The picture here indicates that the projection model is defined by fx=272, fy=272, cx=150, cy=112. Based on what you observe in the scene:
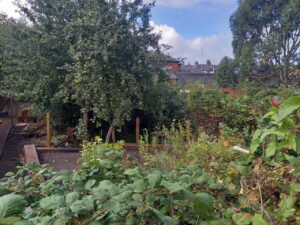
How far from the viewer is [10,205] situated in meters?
0.86

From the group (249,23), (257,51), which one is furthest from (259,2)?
(257,51)

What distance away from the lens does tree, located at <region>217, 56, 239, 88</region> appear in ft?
43.9

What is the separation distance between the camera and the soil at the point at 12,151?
583 cm

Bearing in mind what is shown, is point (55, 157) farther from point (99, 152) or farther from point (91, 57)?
point (99, 152)

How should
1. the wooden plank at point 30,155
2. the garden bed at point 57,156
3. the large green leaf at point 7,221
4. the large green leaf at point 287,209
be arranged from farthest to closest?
1. the wooden plank at point 30,155
2. the garden bed at point 57,156
3. the large green leaf at point 287,209
4. the large green leaf at point 7,221

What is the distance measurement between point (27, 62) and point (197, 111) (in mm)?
4883

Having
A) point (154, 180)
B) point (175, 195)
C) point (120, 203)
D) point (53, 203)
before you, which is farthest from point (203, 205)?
point (53, 203)

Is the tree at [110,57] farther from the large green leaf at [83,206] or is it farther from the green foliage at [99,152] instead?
the large green leaf at [83,206]

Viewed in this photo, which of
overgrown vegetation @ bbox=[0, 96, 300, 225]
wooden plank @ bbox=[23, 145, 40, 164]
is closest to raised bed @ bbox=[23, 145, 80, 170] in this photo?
wooden plank @ bbox=[23, 145, 40, 164]

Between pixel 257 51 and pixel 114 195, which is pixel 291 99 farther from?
pixel 257 51

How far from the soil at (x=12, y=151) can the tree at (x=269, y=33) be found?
373 inches

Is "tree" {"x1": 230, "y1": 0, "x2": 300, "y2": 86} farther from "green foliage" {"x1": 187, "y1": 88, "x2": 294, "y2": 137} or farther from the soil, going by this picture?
the soil

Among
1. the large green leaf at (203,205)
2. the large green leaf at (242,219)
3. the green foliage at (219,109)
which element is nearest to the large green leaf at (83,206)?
the large green leaf at (203,205)

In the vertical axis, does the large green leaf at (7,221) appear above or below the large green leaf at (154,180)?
below
